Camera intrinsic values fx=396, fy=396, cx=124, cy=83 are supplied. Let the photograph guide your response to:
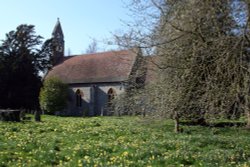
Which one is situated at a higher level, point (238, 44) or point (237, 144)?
point (238, 44)

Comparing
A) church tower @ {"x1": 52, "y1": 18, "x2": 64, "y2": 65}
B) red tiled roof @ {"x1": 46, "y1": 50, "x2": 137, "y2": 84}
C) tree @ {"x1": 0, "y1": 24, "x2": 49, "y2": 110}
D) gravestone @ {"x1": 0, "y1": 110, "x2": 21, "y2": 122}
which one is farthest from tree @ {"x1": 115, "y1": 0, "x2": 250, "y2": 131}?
church tower @ {"x1": 52, "y1": 18, "x2": 64, "y2": 65}

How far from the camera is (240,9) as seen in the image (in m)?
8.92

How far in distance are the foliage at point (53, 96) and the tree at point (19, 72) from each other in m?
1.82

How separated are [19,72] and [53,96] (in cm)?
543

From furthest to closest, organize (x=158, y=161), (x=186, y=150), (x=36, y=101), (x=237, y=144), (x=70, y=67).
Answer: (x=70, y=67)
(x=36, y=101)
(x=237, y=144)
(x=186, y=150)
(x=158, y=161)

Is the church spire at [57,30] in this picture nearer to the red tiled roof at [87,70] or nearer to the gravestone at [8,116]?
the red tiled roof at [87,70]

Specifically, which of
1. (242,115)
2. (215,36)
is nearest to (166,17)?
(215,36)

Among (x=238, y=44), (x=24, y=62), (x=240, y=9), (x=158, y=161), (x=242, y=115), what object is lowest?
(x=158, y=161)

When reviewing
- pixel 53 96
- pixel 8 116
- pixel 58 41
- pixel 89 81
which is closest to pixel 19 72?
pixel 53 96

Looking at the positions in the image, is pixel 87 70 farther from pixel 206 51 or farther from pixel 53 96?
pixel 206 51

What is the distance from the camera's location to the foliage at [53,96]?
50000mm

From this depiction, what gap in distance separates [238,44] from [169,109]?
3869 millimetres

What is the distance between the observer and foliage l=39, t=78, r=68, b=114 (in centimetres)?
5000

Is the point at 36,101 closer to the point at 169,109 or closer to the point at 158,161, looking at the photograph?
the point at 169,109
